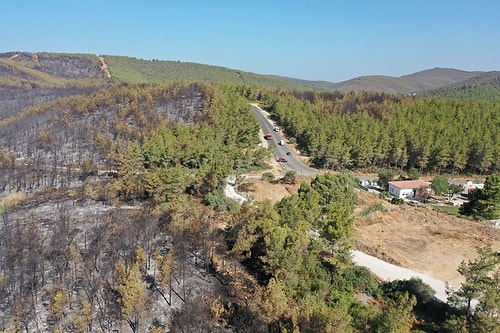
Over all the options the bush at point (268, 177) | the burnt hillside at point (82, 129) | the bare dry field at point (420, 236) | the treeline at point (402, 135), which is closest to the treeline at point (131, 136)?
the burnt hillside at point (82, 129)

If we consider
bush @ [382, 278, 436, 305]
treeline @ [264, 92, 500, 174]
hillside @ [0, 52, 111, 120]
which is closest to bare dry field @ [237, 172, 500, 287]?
bush @ [382, 278, 436, 305]

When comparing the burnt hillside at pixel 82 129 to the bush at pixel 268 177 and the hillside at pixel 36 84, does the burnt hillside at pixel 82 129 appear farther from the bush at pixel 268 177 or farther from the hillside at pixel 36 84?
the hillside at pixel 36 84

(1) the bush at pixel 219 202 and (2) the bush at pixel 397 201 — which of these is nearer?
(1) the bush at pixel 219 202

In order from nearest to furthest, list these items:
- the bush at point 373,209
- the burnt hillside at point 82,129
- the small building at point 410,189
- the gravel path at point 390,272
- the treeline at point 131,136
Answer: the gravel path at point 390,272 < the bush at point 373,209 < the small building at point 410,189 < the treeline at point 131,136 < the burnt hillside at point 82,129

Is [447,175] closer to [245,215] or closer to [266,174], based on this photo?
[266,174]

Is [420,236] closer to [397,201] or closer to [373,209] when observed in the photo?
[373,209]

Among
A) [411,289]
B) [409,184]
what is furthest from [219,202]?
[409,184]
